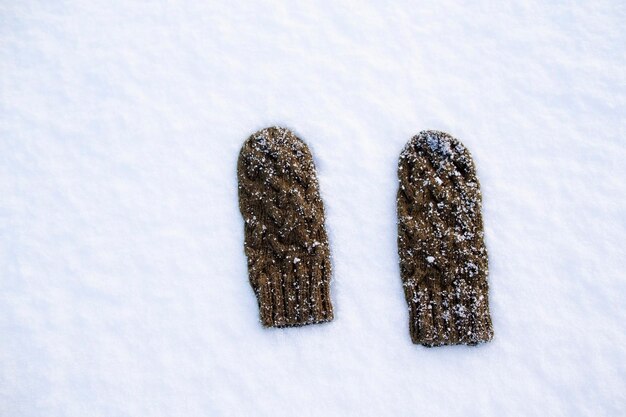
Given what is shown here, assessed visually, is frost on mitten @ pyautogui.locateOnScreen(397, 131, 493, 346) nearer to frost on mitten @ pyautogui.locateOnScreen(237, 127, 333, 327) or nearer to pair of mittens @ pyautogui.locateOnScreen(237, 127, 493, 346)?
pair of mittens @ pyautogui.locateOnScreen(237, 127, 493, 346)

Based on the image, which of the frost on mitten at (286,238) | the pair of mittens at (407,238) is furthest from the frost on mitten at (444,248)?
the frost on mitten at (286,238)

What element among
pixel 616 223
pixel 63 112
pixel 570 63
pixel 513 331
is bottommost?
pixel 513 331

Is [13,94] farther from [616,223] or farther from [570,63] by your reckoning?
[616,223]

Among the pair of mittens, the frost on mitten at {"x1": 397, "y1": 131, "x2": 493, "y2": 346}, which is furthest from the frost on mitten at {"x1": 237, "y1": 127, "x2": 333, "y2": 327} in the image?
the frost on mitten at {"x1": 397, "y1": 131, "x2": 493, "y2": 346}

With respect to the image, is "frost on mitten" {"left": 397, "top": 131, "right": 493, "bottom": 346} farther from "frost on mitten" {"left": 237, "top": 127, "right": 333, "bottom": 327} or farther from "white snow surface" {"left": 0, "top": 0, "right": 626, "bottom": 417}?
"frost on mitten" {"left": 237, "top": 127, "right": 333, "bottom": 327}

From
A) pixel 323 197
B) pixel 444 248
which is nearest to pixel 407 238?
pixel 444 248

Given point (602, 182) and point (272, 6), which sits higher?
point (272, 6)

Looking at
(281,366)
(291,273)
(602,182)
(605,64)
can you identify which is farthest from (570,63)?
(281,366)
